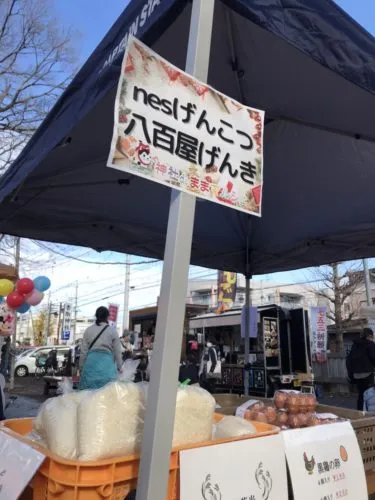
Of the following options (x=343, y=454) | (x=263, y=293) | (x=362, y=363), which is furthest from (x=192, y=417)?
(x=263, y=293)

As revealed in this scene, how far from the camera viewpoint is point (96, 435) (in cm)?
152

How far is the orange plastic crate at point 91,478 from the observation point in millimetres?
1374

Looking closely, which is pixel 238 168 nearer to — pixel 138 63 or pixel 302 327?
pixel 138 63

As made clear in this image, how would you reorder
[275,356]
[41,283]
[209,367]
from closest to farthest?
1. [41,283]
2. [275,356]
3. [209,367]

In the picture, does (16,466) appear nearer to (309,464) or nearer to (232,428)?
(232,428)

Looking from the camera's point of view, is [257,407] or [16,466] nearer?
[16,466]

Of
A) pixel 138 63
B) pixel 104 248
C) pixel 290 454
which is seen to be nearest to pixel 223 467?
pixel 290 454

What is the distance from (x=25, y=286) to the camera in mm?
6824

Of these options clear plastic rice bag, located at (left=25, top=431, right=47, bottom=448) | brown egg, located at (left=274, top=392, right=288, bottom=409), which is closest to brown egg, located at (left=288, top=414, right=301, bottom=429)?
brown egg, located at (left=274, top=392, right=288, bottom=409)

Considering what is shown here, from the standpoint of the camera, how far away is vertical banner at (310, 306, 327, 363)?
15.1m

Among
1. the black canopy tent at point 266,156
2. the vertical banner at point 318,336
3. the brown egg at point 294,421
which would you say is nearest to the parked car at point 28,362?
the vertical banner at point 318,336

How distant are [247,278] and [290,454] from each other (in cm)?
430

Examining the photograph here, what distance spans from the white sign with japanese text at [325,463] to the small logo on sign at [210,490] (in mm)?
450

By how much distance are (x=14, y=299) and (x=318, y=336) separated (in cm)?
1195
